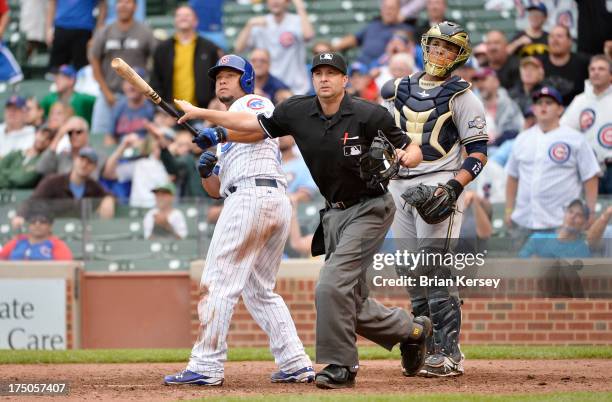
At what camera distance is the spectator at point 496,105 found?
13.3m

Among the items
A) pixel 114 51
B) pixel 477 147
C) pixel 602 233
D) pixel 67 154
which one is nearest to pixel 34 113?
pixel 114 51

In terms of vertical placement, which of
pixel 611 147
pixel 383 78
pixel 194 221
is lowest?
pixel 194 221

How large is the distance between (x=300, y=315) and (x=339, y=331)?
15.1 feet

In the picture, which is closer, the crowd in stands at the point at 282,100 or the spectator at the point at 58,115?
the crowd in stands at the point at 282,100

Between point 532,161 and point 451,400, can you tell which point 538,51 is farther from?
point 451,400

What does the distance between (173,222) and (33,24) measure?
6944 millimetres

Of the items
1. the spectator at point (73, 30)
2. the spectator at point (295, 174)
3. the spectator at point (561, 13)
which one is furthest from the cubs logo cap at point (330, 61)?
the spectator at point (73, 30)

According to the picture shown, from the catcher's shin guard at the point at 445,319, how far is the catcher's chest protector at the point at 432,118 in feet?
2.97

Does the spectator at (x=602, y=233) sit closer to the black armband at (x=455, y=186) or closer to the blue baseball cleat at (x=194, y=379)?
the black armband at (x=455, y=186)

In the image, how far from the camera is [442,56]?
304 inches

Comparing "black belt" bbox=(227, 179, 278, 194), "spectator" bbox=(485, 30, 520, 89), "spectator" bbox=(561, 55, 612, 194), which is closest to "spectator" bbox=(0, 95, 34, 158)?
"spectator" bbox=(485, 30, 520, 89)

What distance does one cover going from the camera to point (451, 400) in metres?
6.53

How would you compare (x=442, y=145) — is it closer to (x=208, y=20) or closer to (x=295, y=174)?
(x=295, y=174)

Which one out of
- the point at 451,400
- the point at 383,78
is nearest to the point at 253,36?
the point at 383,78
